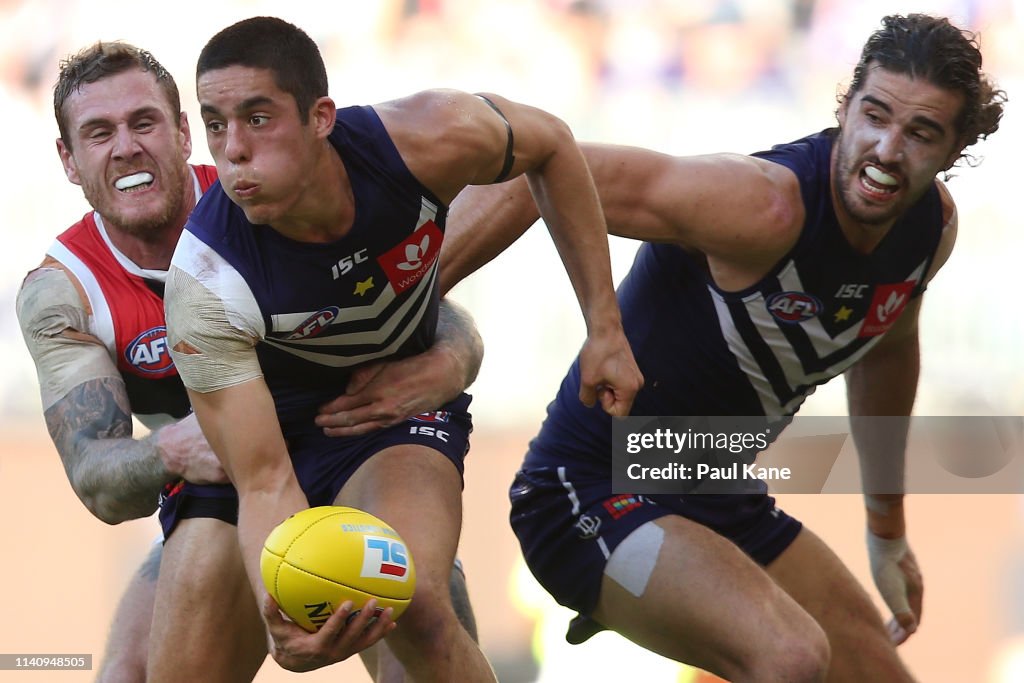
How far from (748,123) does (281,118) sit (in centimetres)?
Answer: 680

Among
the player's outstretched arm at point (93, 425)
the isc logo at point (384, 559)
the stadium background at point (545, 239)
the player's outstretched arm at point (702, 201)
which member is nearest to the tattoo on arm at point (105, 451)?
the player's outstretched arm at point (93, 425)

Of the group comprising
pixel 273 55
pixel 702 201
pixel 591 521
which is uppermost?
pixel 273 55

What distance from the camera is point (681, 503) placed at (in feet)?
13.6

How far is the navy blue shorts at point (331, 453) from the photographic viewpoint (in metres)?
3.77

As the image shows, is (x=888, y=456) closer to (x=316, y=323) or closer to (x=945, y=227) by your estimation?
(x=945, y=227)

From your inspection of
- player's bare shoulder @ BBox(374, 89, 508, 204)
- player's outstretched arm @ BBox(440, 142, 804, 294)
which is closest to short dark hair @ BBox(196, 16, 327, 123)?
player's bare shoulder @ BBox(374, 89, 508, 204)

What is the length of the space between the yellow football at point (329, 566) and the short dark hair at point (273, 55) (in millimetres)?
999

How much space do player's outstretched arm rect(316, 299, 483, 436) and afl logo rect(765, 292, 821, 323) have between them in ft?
3.00

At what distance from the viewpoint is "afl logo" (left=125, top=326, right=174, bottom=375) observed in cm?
431

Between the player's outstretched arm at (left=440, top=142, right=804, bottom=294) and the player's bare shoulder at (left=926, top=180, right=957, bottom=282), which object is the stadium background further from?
the player's outstretched arm at (left=440, top=142, right=804, bottom=294)

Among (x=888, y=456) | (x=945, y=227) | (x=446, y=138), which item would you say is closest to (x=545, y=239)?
Result: (x=888, y=456)

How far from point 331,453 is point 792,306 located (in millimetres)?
1385

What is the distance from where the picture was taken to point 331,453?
381 centimetres

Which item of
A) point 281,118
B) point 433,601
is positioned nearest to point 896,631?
point 433,601
